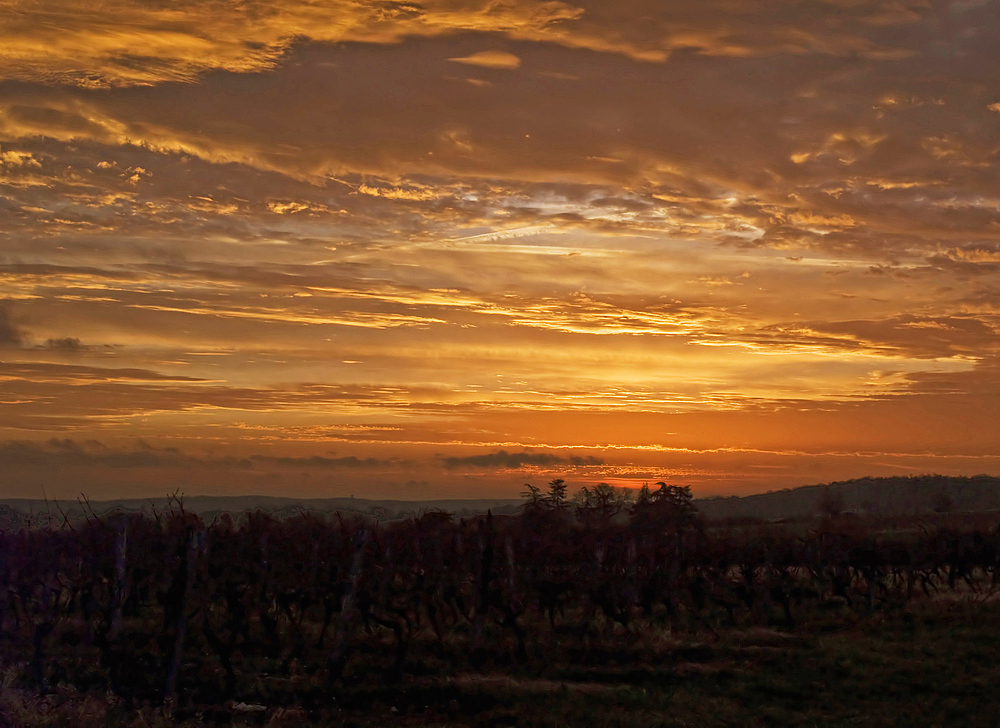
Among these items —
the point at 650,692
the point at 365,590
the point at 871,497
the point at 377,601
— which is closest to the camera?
the point at 650,692

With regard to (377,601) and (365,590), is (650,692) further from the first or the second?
(365,590)

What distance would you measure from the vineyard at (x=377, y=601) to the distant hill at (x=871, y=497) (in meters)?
96.1

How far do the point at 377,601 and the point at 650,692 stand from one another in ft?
25.3

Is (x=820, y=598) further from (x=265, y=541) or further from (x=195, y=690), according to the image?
(x=195, y=690)

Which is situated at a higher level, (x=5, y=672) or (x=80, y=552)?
(x=80, y=552)

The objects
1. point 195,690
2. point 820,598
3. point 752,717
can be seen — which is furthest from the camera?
point 820,598

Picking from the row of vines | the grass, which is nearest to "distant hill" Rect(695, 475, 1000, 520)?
the row of vines

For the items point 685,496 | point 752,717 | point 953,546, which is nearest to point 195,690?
point 752,717

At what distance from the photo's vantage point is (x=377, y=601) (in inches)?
877

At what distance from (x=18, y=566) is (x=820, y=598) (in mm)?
26208

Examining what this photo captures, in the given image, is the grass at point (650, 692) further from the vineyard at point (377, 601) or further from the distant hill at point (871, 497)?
the distant hill at point (871, 497)

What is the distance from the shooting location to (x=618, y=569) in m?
28.2

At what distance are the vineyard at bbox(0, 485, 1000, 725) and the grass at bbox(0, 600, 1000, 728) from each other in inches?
5.3

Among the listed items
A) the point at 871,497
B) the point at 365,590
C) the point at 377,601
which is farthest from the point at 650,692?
the point at 871,497
